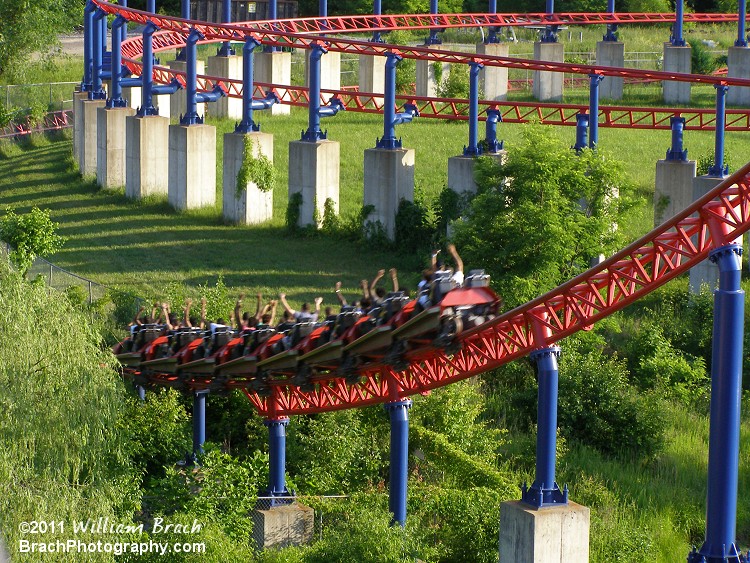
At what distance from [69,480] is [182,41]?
3243 centimetres

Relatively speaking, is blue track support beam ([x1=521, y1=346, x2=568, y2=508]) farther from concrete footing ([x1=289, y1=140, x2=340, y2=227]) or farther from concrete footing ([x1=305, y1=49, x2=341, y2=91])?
concrete footing ([x1=305, y1=49, x2=341, y2=91])

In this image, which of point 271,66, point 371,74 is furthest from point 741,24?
point 271,66

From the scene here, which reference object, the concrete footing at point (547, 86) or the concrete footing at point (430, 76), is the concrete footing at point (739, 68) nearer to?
the concrete footing at point (547, 86)

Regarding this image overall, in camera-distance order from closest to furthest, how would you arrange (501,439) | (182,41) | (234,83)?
(501,439) → (234,83) → (182,41)

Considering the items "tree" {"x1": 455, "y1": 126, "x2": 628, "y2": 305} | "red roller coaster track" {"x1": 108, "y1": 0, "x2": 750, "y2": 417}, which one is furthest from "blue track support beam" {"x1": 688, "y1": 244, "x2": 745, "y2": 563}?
"tree" {"x1": 455, "y1": 126, "x2": 628, "y2": 305}

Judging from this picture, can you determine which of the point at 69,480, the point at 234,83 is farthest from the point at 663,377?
the point at 234,83

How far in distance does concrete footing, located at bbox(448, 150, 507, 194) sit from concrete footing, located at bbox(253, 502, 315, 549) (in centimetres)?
1384

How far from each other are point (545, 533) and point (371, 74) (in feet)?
120

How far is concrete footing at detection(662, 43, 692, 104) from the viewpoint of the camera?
5400 cm

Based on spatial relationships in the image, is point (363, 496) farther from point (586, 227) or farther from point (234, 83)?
point (234, 83)

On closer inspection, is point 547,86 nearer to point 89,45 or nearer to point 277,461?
point 89,45

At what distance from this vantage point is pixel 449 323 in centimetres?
2123

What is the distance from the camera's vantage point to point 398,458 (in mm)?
23531

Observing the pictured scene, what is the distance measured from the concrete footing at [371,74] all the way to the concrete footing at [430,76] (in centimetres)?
155
